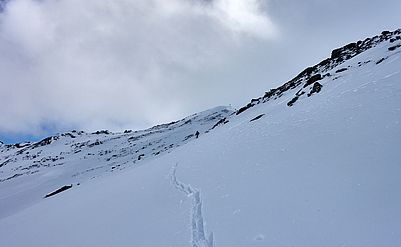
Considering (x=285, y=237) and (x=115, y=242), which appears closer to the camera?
(x=285, y=237)

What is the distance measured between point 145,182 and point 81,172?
33.7 metres

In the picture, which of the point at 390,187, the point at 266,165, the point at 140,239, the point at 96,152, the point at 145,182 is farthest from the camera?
the point at 96,152

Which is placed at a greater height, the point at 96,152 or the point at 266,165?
the point at 96,152

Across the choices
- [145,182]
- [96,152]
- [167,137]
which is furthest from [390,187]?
[96,152]

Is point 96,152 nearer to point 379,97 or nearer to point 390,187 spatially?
point 379,97

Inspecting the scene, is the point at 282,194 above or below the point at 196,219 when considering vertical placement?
below

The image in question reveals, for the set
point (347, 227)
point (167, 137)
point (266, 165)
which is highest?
point (167, 137)

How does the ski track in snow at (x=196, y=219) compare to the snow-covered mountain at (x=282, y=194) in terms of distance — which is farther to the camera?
the ski track in snow at (x=196, y=219)

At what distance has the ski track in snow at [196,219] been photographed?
6.64 metres

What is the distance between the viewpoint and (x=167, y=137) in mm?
55156

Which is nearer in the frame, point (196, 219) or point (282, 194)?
point (282, 194)

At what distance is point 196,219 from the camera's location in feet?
26.5

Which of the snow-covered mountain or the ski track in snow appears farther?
the ski track in snow

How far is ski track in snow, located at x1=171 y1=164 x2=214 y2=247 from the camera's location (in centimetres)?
664
